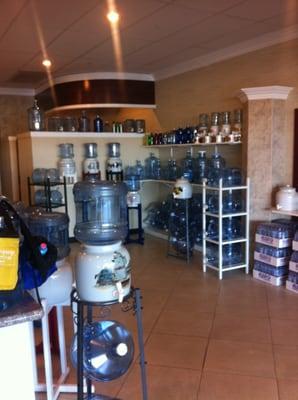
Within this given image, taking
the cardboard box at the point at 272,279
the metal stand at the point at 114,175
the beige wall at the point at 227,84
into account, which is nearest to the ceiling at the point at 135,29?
the beige wall at the point at 227,84

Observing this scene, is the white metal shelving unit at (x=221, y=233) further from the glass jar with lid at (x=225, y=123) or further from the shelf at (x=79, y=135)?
the shelf at (x=79, y=135)

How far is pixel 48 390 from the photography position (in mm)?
2109

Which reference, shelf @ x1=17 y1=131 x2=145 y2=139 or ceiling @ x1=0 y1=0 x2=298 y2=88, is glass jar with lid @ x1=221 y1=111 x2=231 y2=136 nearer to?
ceiling @ x1=0 y1=0 x2=298 y2=88

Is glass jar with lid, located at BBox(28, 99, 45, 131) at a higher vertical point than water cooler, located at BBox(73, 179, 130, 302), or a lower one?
higher

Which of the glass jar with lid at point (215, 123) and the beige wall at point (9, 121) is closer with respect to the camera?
the glass jar with lid at point (215, 123)

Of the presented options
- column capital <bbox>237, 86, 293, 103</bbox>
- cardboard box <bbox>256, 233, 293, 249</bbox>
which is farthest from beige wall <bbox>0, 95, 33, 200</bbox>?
cardboard box <bbox>256, 233, 293, 249</bbox>

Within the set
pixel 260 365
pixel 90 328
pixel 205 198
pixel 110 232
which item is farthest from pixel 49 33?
pixel 260 365

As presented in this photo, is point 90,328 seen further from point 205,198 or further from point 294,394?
point 205,198

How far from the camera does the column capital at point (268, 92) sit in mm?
4074

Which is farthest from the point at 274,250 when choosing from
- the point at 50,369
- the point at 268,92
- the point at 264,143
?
the point at 50,369

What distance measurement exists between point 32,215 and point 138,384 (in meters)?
1.19

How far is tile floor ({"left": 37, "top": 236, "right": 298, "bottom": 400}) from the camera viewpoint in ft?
7.73

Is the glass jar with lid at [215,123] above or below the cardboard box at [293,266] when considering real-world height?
above

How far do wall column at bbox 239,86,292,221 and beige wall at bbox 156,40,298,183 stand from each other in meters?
0.09
